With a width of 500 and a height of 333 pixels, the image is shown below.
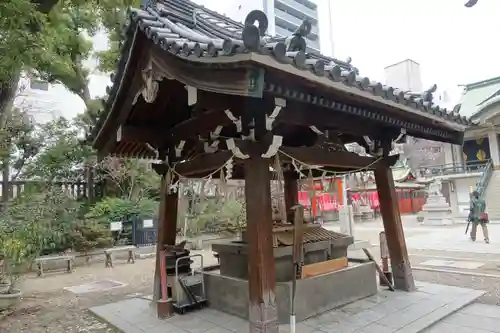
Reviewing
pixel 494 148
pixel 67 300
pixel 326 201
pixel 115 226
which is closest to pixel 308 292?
pixel 67 300

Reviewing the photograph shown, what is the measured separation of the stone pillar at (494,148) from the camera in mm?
25500

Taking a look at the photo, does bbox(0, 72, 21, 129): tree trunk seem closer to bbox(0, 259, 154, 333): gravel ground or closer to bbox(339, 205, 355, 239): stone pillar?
bbox(0, 259, 154, 333): gravel ground

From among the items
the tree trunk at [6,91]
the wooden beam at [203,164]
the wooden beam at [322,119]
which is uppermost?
the tree trunk at [6,91]

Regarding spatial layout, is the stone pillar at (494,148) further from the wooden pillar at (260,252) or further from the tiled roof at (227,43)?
the wooden pillar at (260,252)

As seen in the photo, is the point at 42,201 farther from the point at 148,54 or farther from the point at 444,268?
the point at 444,268

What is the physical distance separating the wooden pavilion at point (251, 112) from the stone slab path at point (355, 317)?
2.05 feet

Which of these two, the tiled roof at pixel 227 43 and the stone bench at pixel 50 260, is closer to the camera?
the tiled roof at pixel 227 43

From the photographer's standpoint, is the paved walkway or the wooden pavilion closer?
the wooden pavilion

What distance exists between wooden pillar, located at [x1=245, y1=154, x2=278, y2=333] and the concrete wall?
72 centimetres

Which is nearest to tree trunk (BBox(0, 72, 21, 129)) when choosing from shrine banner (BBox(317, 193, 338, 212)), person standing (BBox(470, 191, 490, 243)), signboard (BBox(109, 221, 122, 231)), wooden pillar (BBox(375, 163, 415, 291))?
signboard (BBox(109, 221, 122, 231))

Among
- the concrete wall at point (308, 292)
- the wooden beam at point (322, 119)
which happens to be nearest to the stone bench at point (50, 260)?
the concrete wall at point (308, 292)

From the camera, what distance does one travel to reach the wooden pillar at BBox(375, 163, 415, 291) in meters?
6.32

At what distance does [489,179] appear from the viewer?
78.3ft

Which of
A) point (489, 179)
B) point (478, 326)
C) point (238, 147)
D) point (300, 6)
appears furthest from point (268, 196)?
point (300, 6)
